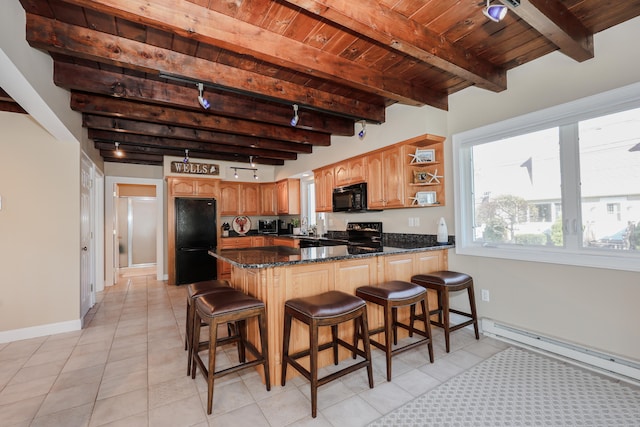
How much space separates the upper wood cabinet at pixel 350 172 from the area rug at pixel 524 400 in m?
2.68

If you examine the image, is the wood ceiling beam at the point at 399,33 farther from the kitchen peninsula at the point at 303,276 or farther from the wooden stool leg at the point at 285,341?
the wooden stool leg at the point at 285,341

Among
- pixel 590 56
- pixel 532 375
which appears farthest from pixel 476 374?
pixel 590 56

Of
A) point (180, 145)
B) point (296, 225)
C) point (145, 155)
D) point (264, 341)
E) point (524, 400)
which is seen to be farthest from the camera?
point (296, 225)

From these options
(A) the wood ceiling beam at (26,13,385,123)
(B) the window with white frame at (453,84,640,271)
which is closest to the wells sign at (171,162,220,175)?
(A) the wood ceiling beam at (26,13,385,123)

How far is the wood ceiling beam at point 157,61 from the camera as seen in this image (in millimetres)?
1947

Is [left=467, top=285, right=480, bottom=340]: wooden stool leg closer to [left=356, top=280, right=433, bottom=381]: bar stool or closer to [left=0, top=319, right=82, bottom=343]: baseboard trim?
[left=356, top=280, right=433, bottom=381]: bar stool

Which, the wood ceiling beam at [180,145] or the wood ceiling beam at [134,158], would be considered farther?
the wood ceiling beam at [134,158]

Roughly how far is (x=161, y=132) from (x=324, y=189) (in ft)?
8.57

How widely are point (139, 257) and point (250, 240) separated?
381 cm

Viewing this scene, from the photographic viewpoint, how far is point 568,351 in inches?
94.0

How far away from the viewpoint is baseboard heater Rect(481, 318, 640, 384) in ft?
6.93

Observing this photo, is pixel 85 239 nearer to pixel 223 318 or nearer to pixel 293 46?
pixel 223 318

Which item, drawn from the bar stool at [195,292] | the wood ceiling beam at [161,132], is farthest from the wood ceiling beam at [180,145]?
the bar stool at [195,292]

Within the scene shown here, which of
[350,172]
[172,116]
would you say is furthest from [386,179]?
[172,116]
